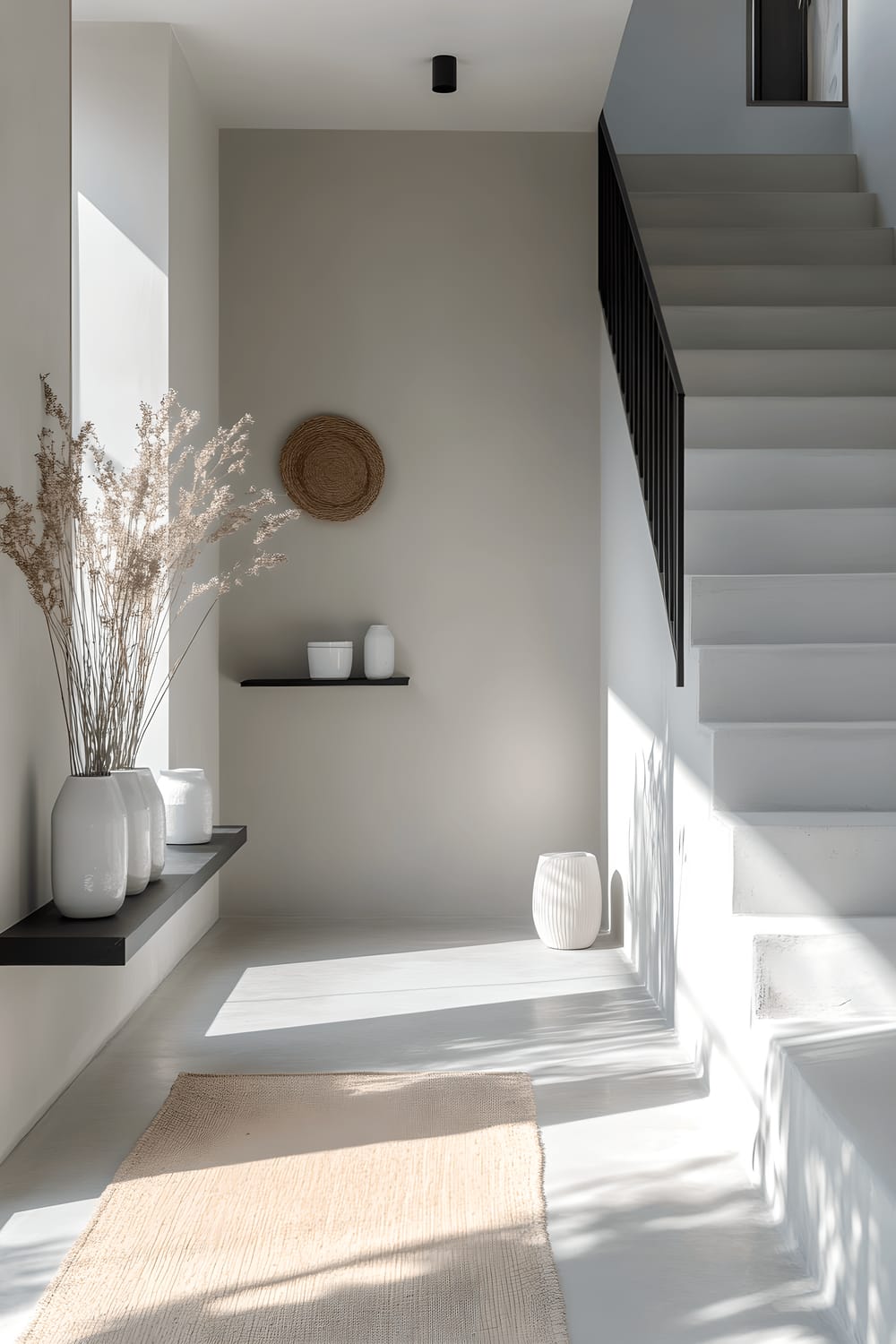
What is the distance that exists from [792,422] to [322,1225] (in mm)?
3044

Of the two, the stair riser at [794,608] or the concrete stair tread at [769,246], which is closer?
the stair riser at [794,608]

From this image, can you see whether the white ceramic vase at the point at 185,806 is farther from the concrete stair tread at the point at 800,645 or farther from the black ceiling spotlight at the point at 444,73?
the black ceiling spotlight at the point at 444,73

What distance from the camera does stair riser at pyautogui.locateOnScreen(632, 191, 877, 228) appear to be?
17.7 feet

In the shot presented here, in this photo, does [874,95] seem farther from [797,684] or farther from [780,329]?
[797,684]

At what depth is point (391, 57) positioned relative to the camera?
4465mm

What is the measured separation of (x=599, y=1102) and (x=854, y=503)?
2100mm

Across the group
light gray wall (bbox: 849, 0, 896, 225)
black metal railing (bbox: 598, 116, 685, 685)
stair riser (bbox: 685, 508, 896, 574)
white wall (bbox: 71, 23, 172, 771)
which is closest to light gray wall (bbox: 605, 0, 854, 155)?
light gray wall (bbox: 849, 0, 896, 225)

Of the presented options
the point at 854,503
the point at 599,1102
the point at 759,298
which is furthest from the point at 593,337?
the point at 599,1102

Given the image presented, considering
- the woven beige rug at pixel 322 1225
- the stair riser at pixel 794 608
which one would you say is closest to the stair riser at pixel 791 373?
the stair riser at pixel 794 608

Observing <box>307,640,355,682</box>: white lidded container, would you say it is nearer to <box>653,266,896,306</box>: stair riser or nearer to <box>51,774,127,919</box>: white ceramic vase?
<box>653,266,896,306</box>: stair riser

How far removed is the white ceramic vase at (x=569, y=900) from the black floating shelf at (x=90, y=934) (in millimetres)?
1832

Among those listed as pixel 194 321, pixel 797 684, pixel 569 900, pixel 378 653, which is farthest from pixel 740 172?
pixel 569 900

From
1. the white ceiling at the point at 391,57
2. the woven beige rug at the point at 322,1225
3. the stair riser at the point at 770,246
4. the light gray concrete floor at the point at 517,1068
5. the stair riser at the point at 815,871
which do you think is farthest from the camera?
the stair riser at the point at 770,246

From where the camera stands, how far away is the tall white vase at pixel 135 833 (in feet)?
9.54
